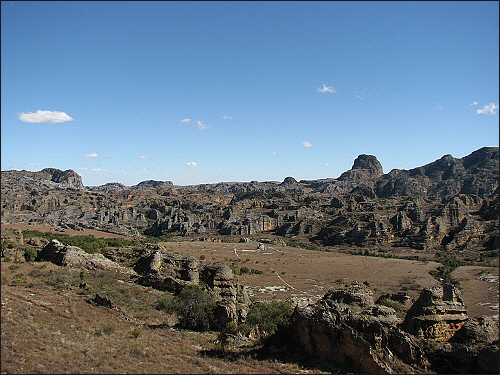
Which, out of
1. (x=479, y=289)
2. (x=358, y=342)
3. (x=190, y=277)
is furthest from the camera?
(x=479, y=289)

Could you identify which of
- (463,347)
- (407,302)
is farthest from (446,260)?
(463,347)

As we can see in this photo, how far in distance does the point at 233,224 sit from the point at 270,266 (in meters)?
46.7

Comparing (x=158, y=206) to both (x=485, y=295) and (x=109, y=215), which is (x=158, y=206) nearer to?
(x=109, y=215)

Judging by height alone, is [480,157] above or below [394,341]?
above

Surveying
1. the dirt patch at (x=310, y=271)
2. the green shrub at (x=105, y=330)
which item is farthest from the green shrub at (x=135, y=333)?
the dirt patch at (x=310, y=271)

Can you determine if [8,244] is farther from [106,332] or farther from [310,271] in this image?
[310,271]

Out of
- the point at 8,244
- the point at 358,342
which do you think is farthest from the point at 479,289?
the point at 8,244

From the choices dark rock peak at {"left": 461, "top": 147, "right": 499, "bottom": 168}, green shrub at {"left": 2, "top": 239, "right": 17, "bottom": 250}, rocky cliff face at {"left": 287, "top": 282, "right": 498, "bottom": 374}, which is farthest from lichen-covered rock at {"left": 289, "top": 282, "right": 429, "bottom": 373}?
dark rock peak at {"left": 461, "top": 147, "right": 499, "bottom": 168}

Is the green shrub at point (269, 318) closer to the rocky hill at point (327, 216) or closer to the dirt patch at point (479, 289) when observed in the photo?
the dirt patch at point (479, 289)

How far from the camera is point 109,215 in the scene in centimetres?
9888

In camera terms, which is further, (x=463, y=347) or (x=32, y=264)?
(x=32, y=264)

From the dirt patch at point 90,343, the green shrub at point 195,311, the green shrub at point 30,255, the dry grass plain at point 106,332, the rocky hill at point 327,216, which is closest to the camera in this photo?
the dirt patch at point 90,343

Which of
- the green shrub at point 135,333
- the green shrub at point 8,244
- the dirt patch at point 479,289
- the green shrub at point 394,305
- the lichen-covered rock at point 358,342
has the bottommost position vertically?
the dirt patch at point 479,289

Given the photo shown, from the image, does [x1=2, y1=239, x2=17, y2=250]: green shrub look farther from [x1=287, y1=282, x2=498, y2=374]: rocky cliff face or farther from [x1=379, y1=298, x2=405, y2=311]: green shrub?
[x1=379, y1=298, x2=405, y2=311]: green shrub
